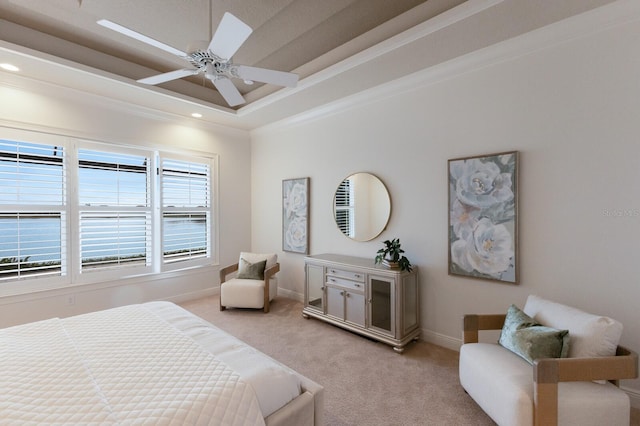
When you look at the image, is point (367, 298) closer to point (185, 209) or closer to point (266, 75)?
point (266, 75)

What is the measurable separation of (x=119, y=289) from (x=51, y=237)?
39.9 inches

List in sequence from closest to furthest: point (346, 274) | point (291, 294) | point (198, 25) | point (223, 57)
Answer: point (223, 57)
point (198, 25)
point (346, 274)
point (291, 294)

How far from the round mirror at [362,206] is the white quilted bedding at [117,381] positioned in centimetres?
248

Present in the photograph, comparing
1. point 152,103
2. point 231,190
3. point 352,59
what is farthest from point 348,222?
point 152,103

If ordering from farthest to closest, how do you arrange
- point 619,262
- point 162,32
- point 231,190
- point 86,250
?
point 231,190, point 86,250, point 162,32, point 619,262

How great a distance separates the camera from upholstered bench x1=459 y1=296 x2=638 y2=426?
155 centimetres

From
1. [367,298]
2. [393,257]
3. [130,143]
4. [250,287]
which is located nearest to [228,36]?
[393,257]

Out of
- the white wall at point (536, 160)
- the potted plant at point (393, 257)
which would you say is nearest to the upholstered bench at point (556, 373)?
the white wall at point (536, 160)

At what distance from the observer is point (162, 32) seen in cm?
277

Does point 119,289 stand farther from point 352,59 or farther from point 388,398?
point 352,59

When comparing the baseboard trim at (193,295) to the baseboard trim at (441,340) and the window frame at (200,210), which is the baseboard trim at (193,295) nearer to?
the window frame at (200,210)

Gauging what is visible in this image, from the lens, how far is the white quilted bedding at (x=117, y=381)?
111 cm

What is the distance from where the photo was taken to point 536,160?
8.12 ft

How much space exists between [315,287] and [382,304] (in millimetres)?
1013
